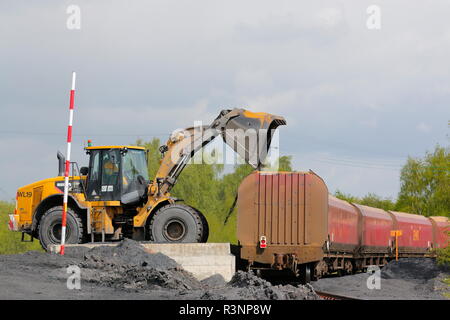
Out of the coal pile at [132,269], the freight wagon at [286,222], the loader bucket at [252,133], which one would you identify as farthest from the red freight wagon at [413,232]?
the coal pile at [132,269]

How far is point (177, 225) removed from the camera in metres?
19.9

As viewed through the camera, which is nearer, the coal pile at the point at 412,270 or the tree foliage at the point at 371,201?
the coal pile at the point at 412,270

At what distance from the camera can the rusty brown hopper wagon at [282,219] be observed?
20.3 metres

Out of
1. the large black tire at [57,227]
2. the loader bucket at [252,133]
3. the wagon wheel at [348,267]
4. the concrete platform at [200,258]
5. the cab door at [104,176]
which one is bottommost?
the wagon wheel at [348,267]

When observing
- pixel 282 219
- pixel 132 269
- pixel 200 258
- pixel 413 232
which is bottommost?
pixel 132 269

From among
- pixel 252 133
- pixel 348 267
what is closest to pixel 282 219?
pixel 252 133

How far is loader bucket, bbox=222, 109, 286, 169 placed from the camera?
2073cm

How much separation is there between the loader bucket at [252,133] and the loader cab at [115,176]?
2.85 m

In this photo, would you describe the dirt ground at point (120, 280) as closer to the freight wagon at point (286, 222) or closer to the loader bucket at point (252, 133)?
the freight wagon at point (286, 222)

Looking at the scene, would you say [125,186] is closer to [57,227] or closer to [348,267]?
[57,227]

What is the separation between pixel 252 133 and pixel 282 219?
2599 millimetres

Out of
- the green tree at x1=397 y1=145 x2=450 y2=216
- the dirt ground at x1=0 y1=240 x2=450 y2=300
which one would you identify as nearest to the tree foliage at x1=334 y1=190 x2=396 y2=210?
the green tree at x1=397 y1=145 x2=450 y2=216

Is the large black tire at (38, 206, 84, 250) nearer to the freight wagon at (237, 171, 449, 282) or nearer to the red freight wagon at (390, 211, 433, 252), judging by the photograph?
the freight wagon at (237, 171, 449, 282)
